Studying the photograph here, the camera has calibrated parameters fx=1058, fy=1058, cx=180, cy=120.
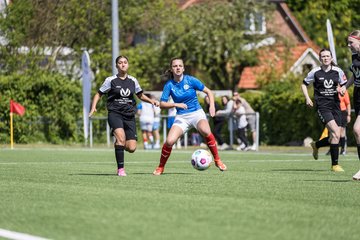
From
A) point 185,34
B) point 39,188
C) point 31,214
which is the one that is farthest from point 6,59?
point 31,214

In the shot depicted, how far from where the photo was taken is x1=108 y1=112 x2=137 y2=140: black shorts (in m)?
16.5

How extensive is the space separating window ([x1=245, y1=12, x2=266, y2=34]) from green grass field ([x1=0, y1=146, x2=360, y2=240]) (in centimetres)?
3780

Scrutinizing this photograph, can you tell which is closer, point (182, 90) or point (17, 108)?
point (182, 90)

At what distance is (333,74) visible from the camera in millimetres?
17484

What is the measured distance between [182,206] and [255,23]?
43.7 metres

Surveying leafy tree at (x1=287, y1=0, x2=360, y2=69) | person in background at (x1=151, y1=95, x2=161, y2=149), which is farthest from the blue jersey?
leafy tree at (x1=287, y1=0, x2=360, y2=69)

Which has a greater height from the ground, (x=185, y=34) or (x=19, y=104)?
(x=185, y=34)

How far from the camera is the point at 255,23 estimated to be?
53.2m

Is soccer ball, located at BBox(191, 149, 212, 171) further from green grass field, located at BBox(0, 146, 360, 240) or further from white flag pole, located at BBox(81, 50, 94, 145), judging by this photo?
white flag pole, located at BBox(81, 50, 94, 145)

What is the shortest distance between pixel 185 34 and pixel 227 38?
213cm

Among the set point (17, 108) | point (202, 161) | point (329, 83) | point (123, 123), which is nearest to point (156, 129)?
point (17, 108)

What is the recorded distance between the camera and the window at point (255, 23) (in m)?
53.1

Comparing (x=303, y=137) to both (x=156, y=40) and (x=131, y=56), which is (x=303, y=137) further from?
(x=156, y=40)

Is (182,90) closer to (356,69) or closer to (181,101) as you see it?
(181,101)
